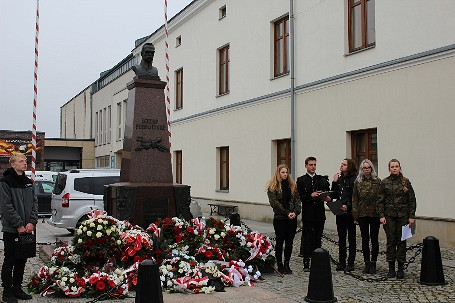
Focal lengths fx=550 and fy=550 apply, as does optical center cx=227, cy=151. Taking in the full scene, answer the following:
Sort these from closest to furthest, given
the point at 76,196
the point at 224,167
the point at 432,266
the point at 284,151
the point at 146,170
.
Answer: the point at 432,266 < the point at 146,170 < the point at 76,196 < the point at 284,151 < the point at 224,167

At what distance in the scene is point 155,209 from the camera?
9492mm

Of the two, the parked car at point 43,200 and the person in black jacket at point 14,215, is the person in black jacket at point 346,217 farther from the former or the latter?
the parked car at point 43,200

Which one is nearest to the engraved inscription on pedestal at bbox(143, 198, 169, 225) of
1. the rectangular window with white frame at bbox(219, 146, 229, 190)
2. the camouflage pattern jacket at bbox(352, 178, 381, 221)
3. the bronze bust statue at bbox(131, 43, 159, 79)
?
the bronze bust statue at bbox(131, 43, 159, 79)

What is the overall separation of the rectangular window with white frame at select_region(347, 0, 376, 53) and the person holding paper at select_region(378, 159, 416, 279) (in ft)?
20.2

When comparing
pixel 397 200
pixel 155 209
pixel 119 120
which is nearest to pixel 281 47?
pixel 155 209

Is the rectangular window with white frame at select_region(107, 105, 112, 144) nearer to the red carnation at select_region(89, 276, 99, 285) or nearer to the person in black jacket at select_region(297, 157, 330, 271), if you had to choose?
the person in black jacket at select_region(297, 157, 330, 271)

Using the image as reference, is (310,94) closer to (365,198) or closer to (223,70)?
(223,70)

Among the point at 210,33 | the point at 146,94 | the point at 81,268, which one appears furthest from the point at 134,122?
the point at 210,33

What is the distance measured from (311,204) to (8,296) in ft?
14.8

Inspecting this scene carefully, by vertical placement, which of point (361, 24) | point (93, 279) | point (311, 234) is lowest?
point (93, 279)

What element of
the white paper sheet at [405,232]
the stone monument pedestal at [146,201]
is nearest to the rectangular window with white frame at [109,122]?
the stone monument pedestal at [146,201]

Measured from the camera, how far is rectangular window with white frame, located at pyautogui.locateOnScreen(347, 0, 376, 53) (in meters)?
13.7

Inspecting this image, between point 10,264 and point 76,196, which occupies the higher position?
point 76,196

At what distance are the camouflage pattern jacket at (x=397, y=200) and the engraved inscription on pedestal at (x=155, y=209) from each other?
3615 millimetres
